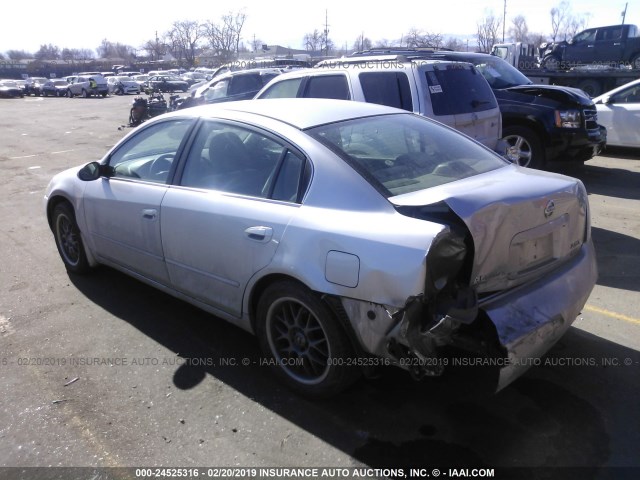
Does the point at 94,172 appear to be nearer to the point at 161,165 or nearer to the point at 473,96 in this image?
the point at 161,165

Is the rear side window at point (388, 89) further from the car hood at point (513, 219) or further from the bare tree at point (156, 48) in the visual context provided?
the bare tree at point (156, 48)

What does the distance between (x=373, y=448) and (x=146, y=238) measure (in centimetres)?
228

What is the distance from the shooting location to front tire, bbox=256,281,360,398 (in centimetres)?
300

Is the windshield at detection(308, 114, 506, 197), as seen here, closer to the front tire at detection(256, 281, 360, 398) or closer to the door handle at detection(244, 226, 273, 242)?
the door handle at detection(244, 226, 273, 242)

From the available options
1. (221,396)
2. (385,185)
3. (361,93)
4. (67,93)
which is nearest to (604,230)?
(361,93)

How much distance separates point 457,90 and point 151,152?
147 inches

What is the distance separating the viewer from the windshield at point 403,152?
3.18m

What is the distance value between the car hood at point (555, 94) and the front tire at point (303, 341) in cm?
722

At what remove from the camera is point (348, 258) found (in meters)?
2.81

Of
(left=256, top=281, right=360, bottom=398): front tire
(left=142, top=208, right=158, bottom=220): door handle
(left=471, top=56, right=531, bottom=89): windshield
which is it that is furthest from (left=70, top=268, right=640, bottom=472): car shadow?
(left=471, top=56, right=531, bottom=89): windshield

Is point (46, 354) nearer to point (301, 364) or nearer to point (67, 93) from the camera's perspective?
point (301, 364)

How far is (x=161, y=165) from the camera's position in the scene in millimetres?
4203

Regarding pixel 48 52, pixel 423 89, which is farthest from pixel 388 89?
pixel 48 52

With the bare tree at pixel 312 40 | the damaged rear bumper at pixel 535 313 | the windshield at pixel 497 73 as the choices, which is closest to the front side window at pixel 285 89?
the windshield at pixel 497 73
